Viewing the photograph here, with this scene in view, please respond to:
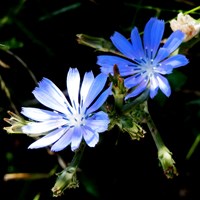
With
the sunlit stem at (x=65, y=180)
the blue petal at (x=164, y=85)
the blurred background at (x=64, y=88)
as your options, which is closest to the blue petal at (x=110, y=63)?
the blue petal at (x=164, y=85)

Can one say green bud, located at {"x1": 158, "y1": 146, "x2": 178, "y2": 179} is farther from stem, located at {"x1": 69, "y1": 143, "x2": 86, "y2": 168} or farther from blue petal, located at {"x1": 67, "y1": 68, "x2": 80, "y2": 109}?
blue petal, located at {"x1": 67, "y1": 68, "x2": 80, "y2": 109}

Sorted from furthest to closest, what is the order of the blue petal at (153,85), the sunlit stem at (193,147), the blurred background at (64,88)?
the blurred background at (64,88)
the sunlit stem at (193,147)
the blue petal at (153,85)

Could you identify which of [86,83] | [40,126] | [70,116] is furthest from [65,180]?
[86,83]

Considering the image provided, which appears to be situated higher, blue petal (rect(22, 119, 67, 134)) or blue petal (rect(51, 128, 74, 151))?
blue petal (rect(22, 119, 67, 134))

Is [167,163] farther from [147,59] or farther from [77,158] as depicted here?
[147,59]

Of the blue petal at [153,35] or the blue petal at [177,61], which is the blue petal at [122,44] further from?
the blue petal at [177,61]

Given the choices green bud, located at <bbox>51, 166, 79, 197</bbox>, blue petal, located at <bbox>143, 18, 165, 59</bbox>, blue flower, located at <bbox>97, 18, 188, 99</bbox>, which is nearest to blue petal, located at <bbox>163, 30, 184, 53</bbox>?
blue flower, located at <bbox>97, 18, 188, 99</bbox>
